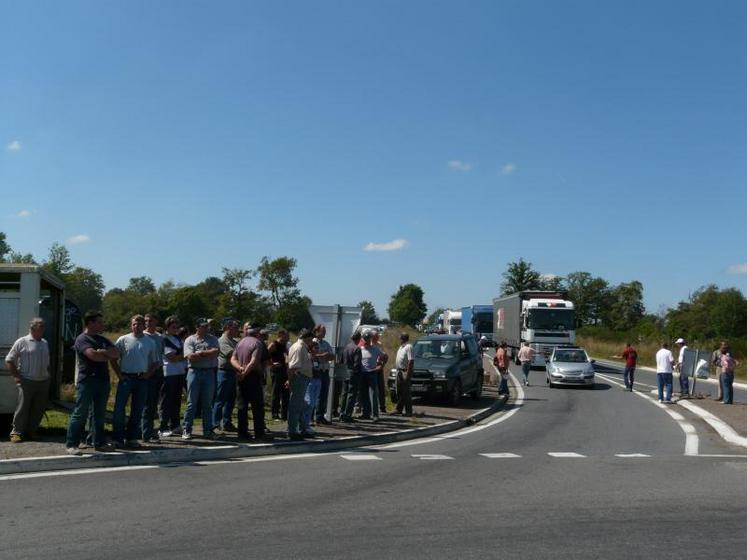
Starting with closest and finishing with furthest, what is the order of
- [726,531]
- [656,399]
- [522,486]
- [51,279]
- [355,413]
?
[726,531]
[522,486]
[51,279]
[355,413]
[656,399]

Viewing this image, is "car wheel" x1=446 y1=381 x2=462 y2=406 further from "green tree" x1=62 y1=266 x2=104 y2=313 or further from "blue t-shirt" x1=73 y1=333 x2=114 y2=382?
"green tree" x1=62 y1=266 x2=104 y2=313

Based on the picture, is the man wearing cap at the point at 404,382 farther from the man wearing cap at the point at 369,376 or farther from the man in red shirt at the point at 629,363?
the man in red shirt at the point at 629,363

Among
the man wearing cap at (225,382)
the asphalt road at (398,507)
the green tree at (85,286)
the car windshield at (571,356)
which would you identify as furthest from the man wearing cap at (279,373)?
the green tree at (85,286)

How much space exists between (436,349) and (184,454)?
11300 mm

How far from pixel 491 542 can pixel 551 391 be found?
20.5 metres

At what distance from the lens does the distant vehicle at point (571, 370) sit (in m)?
26.7

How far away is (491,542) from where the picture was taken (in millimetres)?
5930

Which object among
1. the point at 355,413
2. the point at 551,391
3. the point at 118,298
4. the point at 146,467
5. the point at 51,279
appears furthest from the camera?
the point at 118,298

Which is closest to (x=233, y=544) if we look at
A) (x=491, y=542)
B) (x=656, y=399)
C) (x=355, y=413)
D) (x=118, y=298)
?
(x=491, y=542)

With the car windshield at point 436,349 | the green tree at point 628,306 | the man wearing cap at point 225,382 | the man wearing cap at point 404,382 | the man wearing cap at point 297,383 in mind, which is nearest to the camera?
the man wearing cap at point 297,383

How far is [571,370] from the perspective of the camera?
26734 millimetres

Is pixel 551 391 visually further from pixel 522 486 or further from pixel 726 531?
pixel 726 531

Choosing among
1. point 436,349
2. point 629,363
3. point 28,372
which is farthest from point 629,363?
point 28,372

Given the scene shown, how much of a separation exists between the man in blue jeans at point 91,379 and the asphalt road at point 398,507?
3.02 feet
